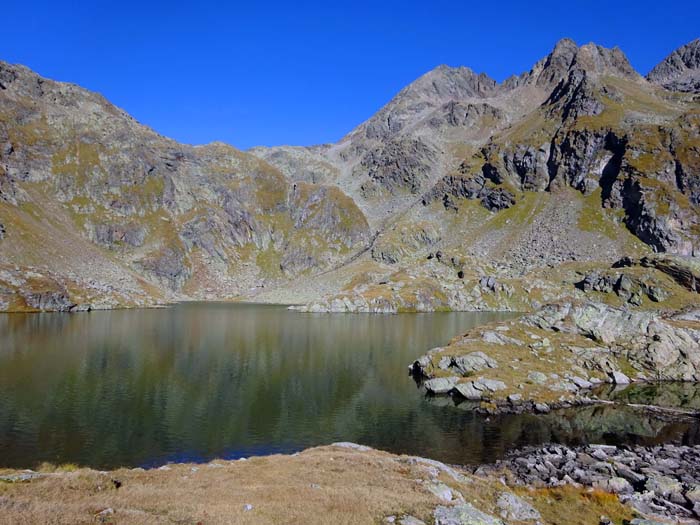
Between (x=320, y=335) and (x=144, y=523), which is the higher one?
(x=144, y=523)

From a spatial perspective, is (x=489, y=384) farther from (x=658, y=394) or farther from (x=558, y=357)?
(x=658, y=394)

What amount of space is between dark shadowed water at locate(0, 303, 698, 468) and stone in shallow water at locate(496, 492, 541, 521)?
14439mm

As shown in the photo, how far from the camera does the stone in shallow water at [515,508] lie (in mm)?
27688

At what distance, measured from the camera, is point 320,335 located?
424ft

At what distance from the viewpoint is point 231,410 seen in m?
58.6

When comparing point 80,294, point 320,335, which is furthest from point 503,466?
point 80,294

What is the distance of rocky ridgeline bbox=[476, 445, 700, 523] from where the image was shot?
3234cm

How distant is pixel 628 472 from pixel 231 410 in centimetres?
4249

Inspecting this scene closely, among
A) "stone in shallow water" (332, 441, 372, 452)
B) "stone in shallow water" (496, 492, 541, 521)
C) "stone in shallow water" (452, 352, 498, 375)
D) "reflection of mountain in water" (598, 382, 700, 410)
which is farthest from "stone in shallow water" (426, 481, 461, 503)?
"reflection of mountain in water" (598, 382, 700, 410)

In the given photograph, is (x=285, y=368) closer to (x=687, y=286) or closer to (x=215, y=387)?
(x=215, y=387)

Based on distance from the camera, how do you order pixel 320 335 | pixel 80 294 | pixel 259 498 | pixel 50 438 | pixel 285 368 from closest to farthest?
pixel 259 498
pixel 50 438
pixel 285 368
pixel 320 335
pixel 80 294

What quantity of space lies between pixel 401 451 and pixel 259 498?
2508cm

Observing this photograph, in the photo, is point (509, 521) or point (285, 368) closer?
point (509, 521)

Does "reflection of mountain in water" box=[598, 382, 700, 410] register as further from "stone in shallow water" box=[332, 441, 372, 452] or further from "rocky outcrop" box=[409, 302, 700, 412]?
"stone in shallow water" box=[332, 441, 372, 452]
